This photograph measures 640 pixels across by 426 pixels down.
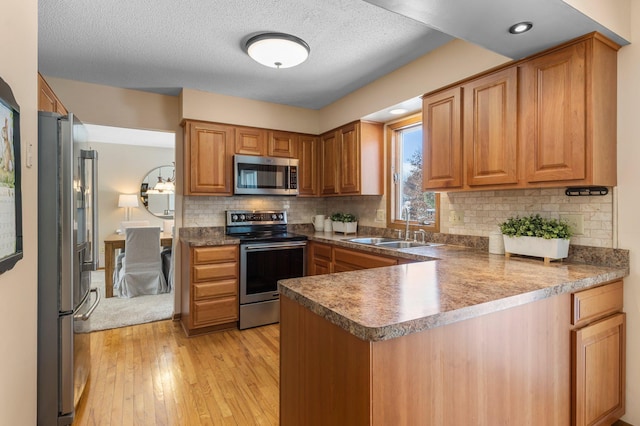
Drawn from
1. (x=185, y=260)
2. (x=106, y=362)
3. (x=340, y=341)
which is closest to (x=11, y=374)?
(x=340, y=341)

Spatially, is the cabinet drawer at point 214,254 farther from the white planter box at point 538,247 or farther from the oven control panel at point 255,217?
the white planter box at point 538,247

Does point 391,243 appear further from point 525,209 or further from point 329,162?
point 329,162

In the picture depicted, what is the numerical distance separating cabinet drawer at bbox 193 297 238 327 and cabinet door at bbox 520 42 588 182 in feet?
9.01

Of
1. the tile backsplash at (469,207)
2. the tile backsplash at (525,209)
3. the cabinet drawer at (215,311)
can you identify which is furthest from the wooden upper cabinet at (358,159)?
the cabinet drawer at (215,311)

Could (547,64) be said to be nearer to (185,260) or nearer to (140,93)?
(185,260)

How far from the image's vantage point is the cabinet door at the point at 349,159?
349 cm

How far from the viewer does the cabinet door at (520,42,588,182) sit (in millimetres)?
1710

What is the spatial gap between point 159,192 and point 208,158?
3.76 meters

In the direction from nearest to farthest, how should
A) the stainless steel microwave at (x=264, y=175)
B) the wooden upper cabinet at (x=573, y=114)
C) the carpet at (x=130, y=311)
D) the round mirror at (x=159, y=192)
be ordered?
the wooden upper cabinet at (x=573, y=114) → the carpet at (x=130, y=311) → the stainless steel microwave at (x=264, y=175) → the round mirror at (x=159, y=192)

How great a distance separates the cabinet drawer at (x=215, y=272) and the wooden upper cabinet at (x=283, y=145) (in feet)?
4.55

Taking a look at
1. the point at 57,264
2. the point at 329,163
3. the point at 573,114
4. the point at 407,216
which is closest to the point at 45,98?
the point at 57,264

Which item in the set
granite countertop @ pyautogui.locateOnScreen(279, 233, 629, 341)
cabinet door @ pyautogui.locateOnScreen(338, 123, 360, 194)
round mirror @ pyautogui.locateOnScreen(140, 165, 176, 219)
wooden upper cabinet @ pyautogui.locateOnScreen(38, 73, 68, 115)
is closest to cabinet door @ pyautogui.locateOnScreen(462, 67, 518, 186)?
granite countertop @ pyautogui.locateOnScreen(279, 233, 629, 341)

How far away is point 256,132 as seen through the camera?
3.74 meters

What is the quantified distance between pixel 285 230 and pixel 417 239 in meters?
1.70
